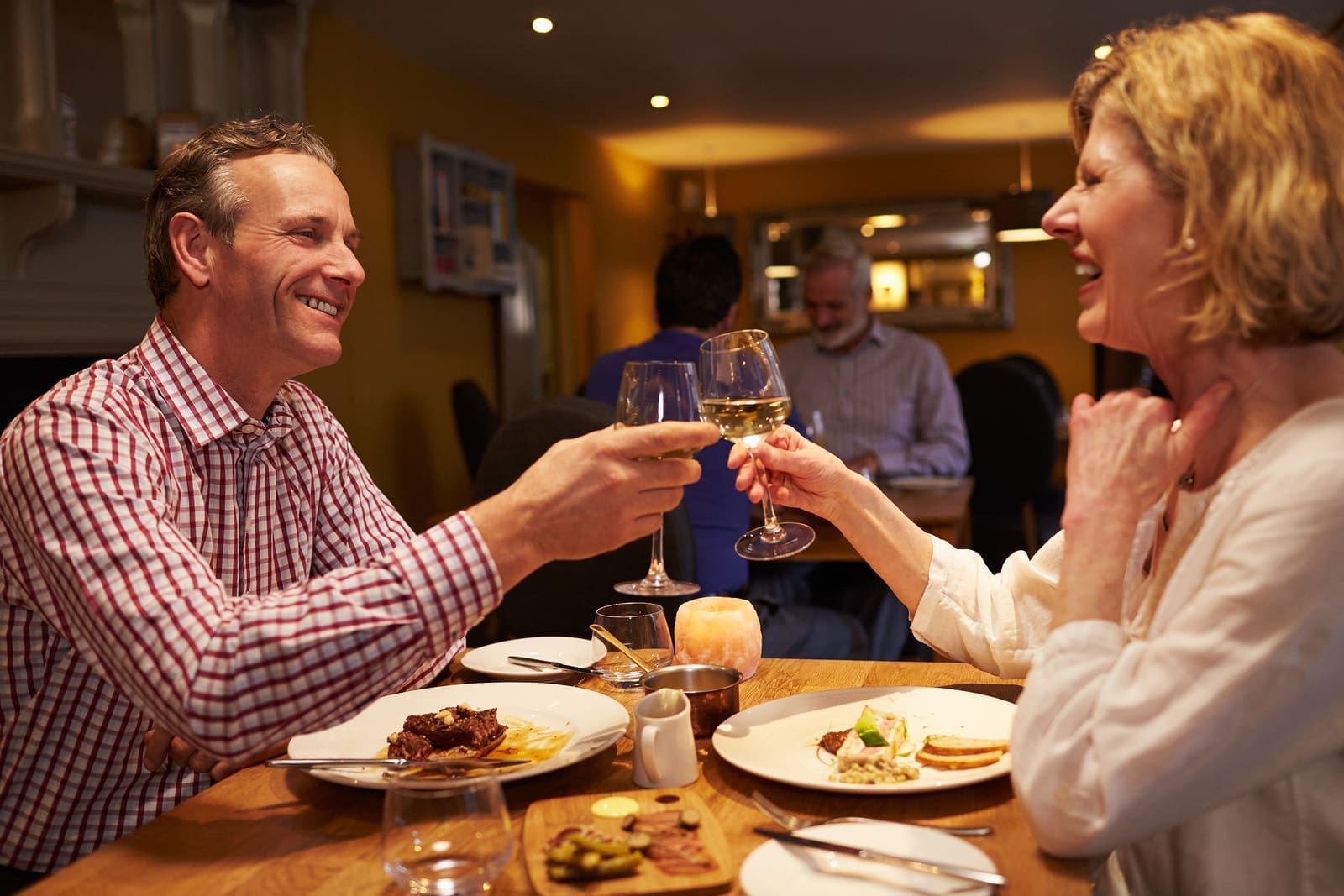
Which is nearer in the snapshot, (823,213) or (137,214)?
(137,214)

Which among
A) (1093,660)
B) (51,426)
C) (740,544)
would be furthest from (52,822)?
(1093,660)

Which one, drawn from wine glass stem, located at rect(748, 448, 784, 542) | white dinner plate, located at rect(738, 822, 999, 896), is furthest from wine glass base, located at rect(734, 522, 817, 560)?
white dinner plate, located at rect(738, 822, 999, 896)

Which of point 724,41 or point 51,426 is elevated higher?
point 724,41

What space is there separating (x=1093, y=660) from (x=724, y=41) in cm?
516

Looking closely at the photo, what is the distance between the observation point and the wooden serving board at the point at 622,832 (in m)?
0.88

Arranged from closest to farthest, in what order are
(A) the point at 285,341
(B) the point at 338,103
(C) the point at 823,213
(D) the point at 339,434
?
1. (A) the point at 285,341
2. (D) the point at 339,434
3. (B) the point at 338,103
4. (C) the point at 823,213

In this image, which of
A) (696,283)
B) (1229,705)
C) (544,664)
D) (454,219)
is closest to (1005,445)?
(696,283)

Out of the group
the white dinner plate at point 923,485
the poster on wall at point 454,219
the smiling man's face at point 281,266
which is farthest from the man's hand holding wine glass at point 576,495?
the poster on wall at point 454,219

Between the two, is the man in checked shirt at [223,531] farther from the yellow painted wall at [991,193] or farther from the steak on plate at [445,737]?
the yellow painted wall at [991,193]

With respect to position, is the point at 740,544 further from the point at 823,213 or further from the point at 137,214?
the point at 823,213

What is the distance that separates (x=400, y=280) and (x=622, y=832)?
484cm

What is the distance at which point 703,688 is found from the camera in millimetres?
1296

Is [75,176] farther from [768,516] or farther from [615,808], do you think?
[615,808]

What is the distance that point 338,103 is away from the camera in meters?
5.00
